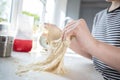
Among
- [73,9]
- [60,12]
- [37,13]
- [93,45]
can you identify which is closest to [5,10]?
[37,13]

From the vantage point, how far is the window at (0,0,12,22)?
4.12 ft

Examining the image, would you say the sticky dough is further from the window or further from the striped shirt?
the window

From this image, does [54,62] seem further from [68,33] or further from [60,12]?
[60,12]

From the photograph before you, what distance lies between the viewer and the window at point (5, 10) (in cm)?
125

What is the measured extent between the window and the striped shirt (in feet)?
2.14

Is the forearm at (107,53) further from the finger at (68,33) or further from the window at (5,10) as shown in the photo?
the window at (5,10)

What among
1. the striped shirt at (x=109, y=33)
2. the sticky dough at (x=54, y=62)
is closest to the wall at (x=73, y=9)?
the striped shirt at (x=109, y=33)

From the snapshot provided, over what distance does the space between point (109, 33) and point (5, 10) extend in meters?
0.78

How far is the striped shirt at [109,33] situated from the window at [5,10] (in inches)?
25.7

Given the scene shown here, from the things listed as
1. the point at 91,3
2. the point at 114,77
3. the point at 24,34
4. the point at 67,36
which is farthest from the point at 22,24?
the point at 91,3

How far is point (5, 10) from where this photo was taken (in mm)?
1325

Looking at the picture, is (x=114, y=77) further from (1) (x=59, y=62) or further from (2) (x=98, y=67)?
(1) (x=59, y=62)

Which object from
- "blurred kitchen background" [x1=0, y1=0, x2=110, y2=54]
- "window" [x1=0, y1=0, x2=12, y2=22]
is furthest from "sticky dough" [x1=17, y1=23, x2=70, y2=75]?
"window" [x1=0, y1=0, x2=12, y2=22]

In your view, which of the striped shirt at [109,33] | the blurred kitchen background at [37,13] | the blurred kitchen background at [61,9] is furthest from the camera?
the blurred kitchen background at [61,9]
